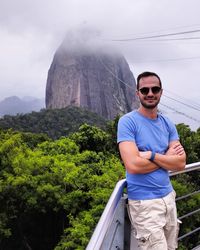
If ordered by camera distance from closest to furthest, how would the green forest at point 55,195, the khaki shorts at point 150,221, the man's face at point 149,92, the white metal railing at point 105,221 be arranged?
the white metal railing at point 105,221
the khaki shorts at point 150,221
the man's face at point 149,92
the green forest at point 55,195

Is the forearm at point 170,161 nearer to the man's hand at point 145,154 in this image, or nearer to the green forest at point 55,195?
the man's hand at point 145,154

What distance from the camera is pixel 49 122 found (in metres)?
47.3

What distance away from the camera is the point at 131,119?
6.06 feet

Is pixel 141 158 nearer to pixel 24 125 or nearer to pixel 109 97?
pixel 24 125

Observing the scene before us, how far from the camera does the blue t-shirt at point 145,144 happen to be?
178 centimetres

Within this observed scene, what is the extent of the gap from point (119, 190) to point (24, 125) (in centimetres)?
4390

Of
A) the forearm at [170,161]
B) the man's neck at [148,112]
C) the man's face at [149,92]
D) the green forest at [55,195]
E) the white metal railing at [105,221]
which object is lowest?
the green forest at [55,195]

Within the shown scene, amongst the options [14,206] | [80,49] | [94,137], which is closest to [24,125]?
[94,137]

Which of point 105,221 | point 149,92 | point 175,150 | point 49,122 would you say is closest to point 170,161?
point 175,150

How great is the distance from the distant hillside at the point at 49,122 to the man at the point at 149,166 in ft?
133

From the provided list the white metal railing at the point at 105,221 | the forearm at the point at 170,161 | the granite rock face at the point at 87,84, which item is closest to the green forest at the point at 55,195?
the forearm at the point at 170,161

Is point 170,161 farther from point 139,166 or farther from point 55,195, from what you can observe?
point 55,195

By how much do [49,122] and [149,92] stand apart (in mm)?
45850

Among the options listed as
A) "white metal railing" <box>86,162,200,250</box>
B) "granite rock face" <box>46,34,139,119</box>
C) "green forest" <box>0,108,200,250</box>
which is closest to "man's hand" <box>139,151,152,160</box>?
"white metal railing" <box>86,162,200,250</box>
